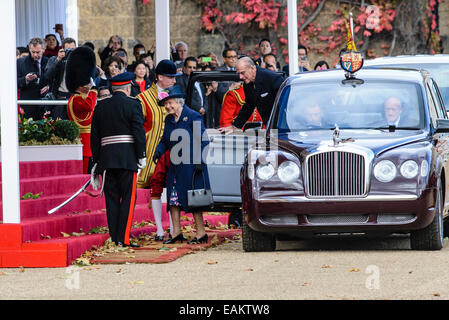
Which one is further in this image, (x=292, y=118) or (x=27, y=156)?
(x=27, y=156)

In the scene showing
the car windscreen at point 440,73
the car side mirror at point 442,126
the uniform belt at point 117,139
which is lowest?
the uniform belt at point 117,139

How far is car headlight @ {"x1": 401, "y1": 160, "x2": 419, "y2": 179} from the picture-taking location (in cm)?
1143

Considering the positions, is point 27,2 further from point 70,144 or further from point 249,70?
point 249,70

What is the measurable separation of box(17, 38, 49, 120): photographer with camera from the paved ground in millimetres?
5903

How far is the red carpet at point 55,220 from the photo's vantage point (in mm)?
11344

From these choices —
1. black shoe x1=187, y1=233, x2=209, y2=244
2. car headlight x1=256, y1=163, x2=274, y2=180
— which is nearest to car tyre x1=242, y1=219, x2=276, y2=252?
car headlight x1=256, y1=163, x2=274, y2=180

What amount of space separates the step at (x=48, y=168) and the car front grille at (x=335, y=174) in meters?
3.93

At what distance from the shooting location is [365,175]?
1146cm

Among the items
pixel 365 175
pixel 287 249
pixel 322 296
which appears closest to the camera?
pixel 322 296

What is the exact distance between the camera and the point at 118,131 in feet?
41.8

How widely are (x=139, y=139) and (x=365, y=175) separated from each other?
2.67 metres

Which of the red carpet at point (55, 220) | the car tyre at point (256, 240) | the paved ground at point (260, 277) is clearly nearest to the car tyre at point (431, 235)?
the paved ground at point (260, 277)

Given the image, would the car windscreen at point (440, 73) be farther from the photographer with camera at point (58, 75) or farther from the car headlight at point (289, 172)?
the photographer with camera at point (58, 75)

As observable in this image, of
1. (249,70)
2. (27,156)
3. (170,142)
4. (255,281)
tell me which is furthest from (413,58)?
(255,281)
